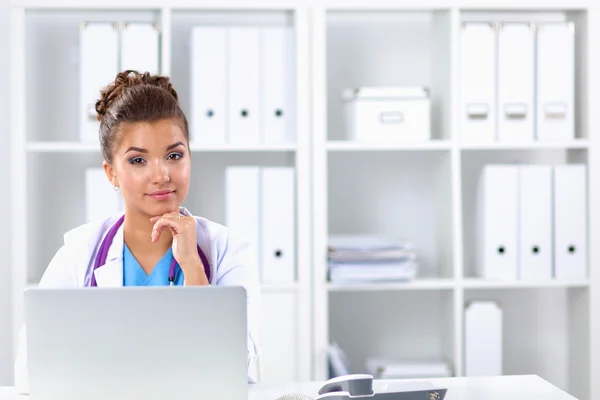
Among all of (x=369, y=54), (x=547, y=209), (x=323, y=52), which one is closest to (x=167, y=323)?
(x=323, y=52)

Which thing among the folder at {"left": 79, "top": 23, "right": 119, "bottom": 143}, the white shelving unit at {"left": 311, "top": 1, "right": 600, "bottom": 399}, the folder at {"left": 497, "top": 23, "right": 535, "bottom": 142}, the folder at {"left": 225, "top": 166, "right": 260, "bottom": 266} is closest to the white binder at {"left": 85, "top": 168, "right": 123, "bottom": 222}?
the folder at {"left": 79, "top": 23, "right": 119, "bottom": 143}

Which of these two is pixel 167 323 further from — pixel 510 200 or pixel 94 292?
pixel 510 200

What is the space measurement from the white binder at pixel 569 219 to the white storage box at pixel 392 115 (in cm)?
52

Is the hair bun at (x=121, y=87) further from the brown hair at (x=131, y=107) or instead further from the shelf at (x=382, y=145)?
the shelf at (x=382, y=145)

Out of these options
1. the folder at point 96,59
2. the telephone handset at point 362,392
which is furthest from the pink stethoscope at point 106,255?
the folder at point 96,59

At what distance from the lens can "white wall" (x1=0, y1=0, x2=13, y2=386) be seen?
2.93m

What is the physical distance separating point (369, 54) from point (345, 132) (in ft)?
1.10

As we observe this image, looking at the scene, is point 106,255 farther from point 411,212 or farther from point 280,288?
point 411,212

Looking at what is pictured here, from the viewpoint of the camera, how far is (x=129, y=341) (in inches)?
A: 45.6

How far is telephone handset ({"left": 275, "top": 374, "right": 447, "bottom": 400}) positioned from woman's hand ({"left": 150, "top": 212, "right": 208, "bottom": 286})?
0.46 metres

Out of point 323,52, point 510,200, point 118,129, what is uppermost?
point 323,52

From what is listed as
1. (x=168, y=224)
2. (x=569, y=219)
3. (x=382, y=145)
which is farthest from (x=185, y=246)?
(x=569, y=219)

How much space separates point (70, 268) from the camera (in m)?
1.81
